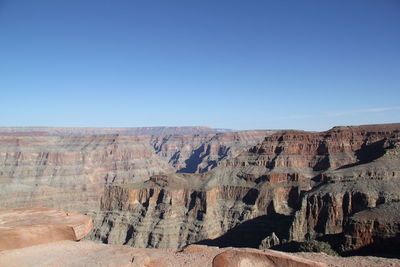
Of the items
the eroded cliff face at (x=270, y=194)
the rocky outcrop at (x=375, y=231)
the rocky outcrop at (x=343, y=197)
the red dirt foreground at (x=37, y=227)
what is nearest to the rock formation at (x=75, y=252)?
the red dirt foreground at (x=37, y=227)

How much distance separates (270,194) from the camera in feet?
236

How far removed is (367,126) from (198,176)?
48408 mm

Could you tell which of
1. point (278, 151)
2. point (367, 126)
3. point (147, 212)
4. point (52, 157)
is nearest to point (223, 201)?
point (147, 212)

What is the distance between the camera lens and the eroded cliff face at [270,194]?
54.2m

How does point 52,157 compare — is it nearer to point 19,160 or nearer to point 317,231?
point 19,160

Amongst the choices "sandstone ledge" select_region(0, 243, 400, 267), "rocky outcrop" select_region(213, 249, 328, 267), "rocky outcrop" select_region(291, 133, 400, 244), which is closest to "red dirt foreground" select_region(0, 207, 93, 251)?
"sandstone ledge" select_region(0, 243, 400, 267)

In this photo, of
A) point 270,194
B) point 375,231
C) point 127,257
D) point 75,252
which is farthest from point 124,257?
point 270,194

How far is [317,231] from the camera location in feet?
170

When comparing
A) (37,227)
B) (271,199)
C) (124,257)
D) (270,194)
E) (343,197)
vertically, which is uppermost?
(37,227)

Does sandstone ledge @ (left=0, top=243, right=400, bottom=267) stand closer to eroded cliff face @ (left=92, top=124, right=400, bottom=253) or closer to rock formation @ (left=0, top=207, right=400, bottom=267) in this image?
rock formation @ (left=0, top=207, right=400, bottom=267)

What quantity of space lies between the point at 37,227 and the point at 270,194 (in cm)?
6165

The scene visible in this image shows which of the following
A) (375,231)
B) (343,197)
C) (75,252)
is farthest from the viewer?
(343,197)

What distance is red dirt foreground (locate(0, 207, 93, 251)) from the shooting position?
1426 cm

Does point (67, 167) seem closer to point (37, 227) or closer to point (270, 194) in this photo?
point (270, 194)
